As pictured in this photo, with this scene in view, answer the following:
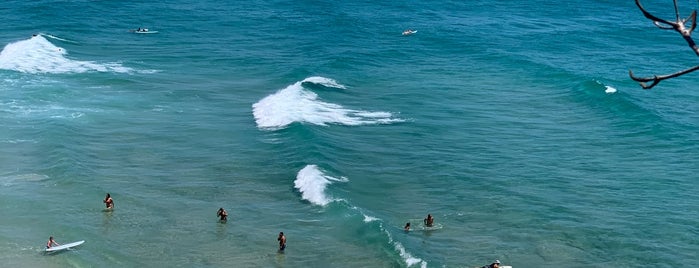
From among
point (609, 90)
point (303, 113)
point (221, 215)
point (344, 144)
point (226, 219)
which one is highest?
point (221, 215)

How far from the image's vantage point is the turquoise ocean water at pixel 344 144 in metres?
37.7

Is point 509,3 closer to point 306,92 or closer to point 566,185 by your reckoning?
point 306,92

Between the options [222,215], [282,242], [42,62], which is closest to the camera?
[282,242]

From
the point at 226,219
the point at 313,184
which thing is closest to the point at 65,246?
the point at 226,219

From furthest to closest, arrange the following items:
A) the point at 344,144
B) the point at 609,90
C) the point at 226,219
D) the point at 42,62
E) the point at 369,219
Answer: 1. the point at 42,62
2. the point at 609,90
3. the point at 344,144
4. the point at 226,219
5. the point at 369,219

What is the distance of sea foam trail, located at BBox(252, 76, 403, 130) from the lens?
5565 centimetres

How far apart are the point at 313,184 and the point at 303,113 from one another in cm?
1385

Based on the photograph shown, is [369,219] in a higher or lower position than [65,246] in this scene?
lower

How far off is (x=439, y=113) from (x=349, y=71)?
42.5 ft

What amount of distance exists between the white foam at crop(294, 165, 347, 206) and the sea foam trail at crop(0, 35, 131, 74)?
88.7ft

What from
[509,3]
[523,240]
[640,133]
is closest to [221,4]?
[509,3]

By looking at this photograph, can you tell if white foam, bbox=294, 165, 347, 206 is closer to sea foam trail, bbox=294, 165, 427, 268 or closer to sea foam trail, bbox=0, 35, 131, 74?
sea foam trail, bbox=294, 165, 427, 268

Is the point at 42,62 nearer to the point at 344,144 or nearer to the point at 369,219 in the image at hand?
the point at 344,144

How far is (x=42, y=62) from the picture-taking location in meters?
69.6
